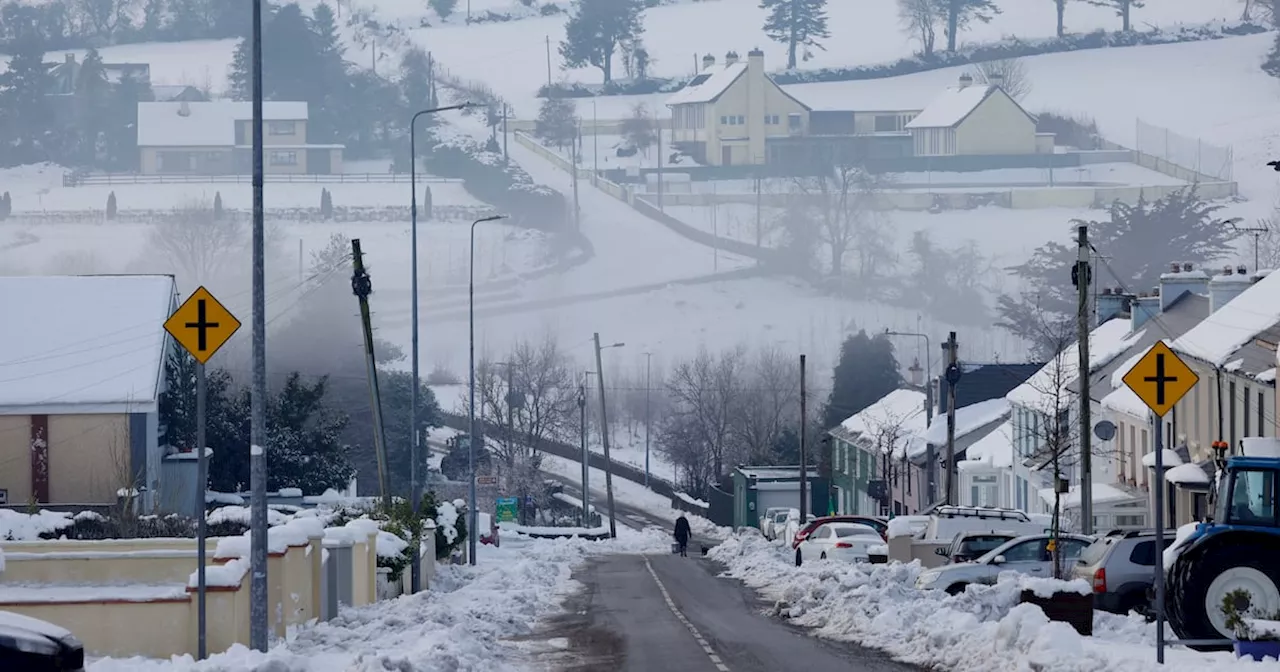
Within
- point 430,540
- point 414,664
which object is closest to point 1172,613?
point 414,664

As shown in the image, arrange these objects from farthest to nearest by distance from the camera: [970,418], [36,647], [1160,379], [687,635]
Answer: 1. [970,418]
2. [687,635]
3. [1160,379]
4. [36,647]

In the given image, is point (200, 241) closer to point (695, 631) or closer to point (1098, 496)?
point (1098, 496)

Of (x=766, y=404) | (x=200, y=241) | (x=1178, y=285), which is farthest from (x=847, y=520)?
(x=200, y=241)

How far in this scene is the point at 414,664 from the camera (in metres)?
18.3

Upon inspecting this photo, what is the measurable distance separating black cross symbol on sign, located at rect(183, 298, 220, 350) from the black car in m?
4.99

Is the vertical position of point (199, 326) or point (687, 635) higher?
point (199, 326)

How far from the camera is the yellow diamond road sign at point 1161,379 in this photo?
730 inches

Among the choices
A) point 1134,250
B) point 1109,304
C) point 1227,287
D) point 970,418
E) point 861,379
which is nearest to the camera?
point 1227,287

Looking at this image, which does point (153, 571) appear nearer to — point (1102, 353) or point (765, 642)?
point (765, 642)

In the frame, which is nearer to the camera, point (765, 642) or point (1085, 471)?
point (765, 642)

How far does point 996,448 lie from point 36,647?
51797mm

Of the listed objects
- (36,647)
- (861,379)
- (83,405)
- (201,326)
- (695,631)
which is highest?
(201,326)

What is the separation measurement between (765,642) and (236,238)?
166111mm

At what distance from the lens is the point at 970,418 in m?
69.7
